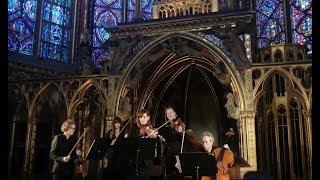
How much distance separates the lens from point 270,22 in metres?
14.3

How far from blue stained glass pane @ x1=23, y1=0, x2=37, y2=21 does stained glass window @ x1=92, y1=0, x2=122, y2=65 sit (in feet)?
8.88

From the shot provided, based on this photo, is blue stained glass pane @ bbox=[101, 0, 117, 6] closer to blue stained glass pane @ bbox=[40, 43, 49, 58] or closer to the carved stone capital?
blue stained glass pane @ bbox=[40, 43, 49, 58]

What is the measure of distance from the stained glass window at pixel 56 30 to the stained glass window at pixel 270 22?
317 inches

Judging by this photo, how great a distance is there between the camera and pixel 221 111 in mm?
10453

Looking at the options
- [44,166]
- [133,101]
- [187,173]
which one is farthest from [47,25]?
[187,173]

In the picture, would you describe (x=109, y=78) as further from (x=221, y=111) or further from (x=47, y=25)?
(x=47, y=25)

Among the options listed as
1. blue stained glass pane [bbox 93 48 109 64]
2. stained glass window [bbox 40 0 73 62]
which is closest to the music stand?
stained glass window [bbox 40 0 73 62]

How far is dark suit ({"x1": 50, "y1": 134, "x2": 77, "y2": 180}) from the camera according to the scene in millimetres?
5914

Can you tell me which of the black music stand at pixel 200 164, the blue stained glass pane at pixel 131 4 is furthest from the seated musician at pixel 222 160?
the blue stained glass pane at pixel 131 4

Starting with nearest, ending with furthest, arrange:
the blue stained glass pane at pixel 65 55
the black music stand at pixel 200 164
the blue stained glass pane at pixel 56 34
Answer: the black music stand at pixel 200 164
the blue stained glass pane at pixel 56 34
the blue stained glass pane at pixel 65 55

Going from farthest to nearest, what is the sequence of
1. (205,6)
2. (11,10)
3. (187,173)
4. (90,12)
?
1. (90,12)
2. (11,10)
3. (205,6)
4. (187,173)

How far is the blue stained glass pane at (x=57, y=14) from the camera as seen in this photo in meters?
14.5

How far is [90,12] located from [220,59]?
9.18 meters

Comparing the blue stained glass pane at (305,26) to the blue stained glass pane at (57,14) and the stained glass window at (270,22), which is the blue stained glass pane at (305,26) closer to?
the stained glass window at (270,22)
